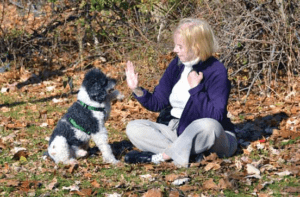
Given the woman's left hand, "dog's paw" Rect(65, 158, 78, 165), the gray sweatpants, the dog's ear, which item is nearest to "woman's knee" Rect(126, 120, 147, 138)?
the gray sweatpants

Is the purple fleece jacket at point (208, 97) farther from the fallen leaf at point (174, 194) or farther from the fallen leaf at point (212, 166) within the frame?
the fallen leaf at point (174, 194)

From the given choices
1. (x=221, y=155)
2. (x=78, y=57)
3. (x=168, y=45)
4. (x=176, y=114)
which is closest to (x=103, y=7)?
(x=168, y=45)

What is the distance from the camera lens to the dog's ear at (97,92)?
4828 mm

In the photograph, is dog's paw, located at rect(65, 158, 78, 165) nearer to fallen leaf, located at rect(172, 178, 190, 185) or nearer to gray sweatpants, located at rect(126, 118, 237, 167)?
gray sweatpants, located at rect(126, 118, 237, 167)

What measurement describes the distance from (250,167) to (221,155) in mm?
498

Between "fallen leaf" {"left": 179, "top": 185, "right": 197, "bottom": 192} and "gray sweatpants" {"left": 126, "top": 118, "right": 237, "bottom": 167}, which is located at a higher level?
"gray sweatpants" {"left": 126, "top": 118, "right": 237, "bottom": 167}

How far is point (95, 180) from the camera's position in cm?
451

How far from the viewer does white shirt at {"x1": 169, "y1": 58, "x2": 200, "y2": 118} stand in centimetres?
492

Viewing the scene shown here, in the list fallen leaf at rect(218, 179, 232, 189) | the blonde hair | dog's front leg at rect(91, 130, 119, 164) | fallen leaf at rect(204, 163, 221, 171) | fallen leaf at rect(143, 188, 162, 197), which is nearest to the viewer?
fallen leaf at rect(143, 188, 162, 197)

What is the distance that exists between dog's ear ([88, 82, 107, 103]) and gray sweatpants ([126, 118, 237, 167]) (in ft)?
1.67

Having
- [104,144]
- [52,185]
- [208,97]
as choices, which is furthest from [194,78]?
[52,185]

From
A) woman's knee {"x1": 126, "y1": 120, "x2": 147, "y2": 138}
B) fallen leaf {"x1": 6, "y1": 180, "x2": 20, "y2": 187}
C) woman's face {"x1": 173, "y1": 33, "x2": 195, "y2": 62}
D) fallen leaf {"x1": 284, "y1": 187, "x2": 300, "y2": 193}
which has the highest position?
woman's face {"x1": 173, "y1": 33, "x2": 195, "y2": 62}

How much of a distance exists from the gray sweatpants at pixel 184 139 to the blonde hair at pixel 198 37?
0.71m

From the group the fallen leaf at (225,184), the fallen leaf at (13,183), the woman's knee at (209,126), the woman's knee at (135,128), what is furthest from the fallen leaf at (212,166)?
the fallen leaf at (13,183)
